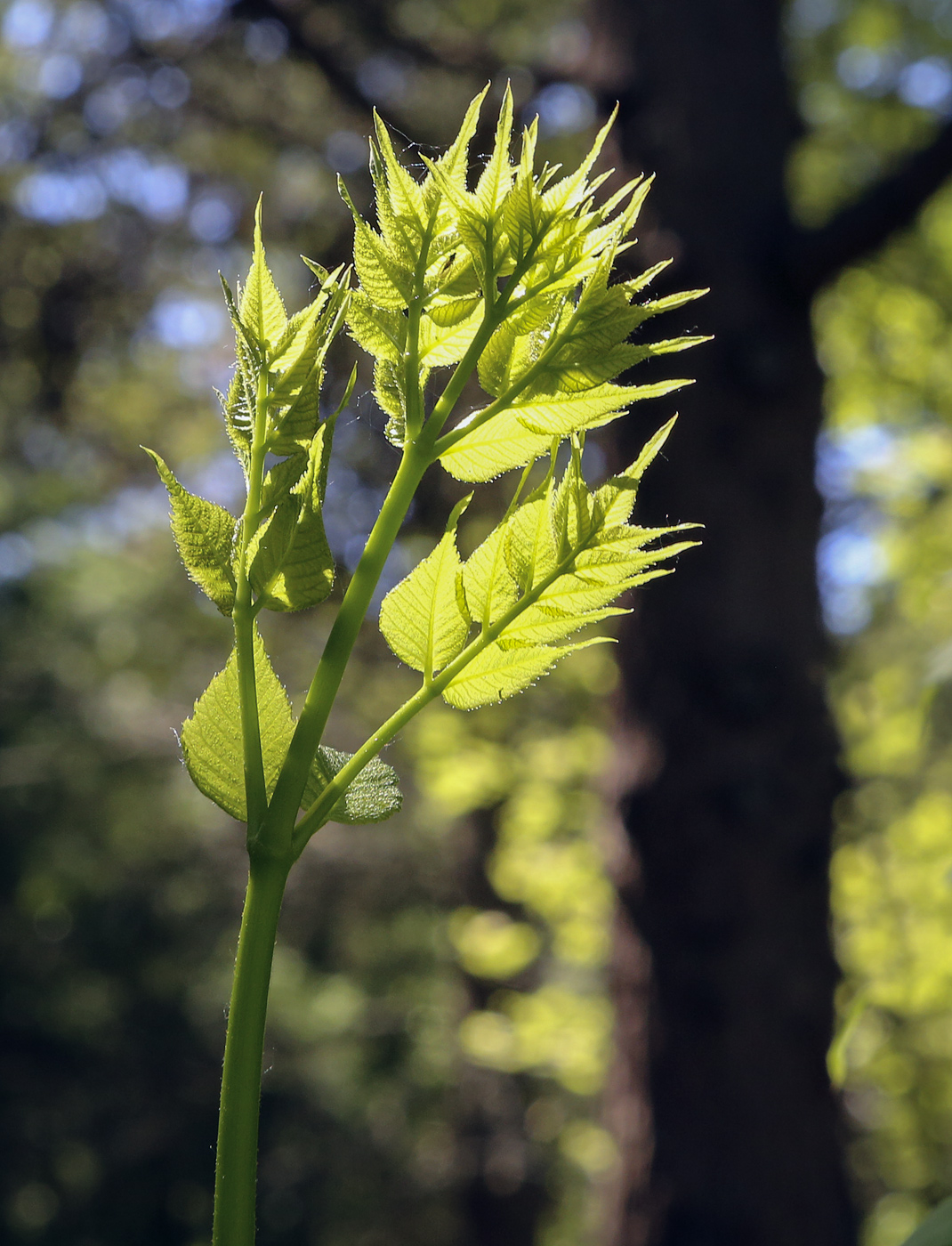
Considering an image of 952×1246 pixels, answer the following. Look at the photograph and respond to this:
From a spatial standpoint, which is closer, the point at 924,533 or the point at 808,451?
the point at 808,451

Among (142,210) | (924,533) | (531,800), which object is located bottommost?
(531,800)

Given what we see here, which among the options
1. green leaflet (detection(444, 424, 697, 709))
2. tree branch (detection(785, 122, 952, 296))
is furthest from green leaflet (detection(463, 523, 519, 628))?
tree branch (detection(785, 122, 952, 296))

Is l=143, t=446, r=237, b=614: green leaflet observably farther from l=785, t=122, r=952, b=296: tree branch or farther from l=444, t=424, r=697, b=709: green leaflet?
l=785, t=122, r=952, b=296: tree branch

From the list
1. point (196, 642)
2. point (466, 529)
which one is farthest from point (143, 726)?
point (466, 529)

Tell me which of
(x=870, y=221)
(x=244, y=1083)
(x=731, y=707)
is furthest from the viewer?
(x=731, y=707)

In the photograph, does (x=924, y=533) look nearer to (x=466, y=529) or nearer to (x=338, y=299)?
(x=466, y=529)

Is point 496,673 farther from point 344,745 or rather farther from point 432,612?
point 344,745

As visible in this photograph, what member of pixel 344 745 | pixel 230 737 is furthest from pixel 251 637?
pixel 344 745
